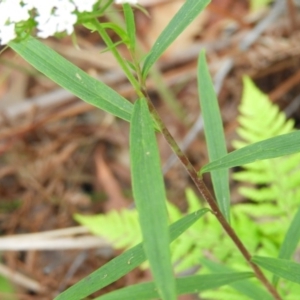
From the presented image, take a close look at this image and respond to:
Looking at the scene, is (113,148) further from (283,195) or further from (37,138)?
(283,195)

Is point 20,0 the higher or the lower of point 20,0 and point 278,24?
the lower

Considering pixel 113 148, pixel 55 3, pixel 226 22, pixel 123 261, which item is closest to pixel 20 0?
pixel 55 3

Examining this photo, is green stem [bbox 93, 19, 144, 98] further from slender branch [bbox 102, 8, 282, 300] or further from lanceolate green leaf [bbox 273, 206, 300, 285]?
lanceolate green leaf [bbox 273, 206, 300, 285]

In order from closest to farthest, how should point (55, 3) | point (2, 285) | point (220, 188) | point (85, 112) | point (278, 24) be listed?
1. point (55, 3)
2. point (220, 188)
3. point (2, 285)
4. point (278, 24)
5. point (85, 112)

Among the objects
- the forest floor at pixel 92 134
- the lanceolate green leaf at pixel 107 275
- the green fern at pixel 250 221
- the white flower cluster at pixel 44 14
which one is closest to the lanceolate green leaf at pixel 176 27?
the white flower cluster at pixel 44 14

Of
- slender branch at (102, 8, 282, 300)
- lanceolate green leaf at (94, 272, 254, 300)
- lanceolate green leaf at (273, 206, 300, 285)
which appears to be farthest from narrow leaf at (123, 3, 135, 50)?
lanceolate green leaf at (273, 206, 300, 285)

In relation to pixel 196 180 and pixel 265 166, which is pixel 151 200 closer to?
pixel 196 180

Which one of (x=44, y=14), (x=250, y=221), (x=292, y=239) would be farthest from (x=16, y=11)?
(x=250, y=221)

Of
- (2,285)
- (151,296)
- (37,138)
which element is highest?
(37,138)
